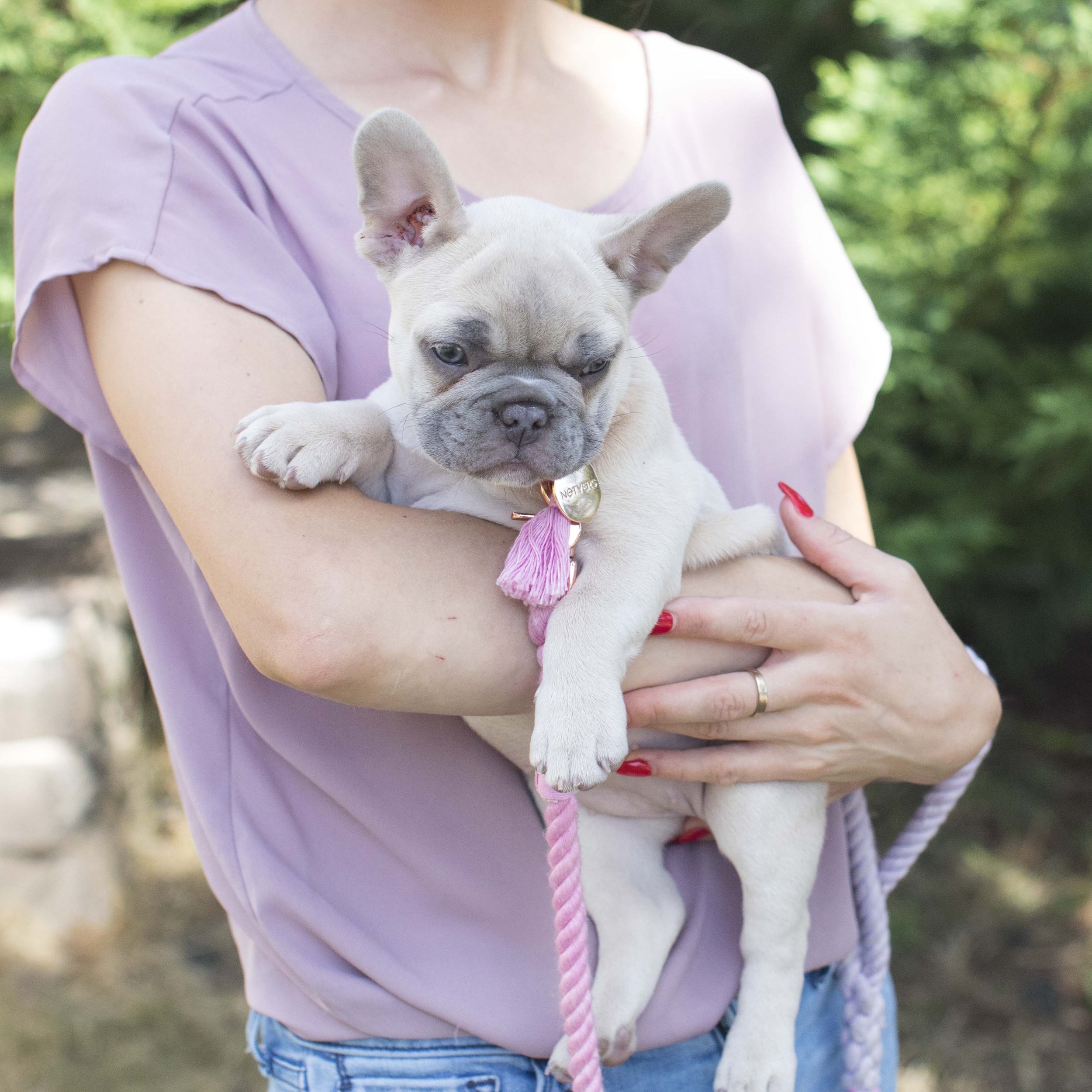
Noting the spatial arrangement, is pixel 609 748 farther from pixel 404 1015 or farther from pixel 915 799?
pixel 915 799

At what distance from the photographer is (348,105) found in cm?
194

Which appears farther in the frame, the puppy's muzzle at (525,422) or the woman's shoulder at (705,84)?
the woman's shoulder at (705,84)

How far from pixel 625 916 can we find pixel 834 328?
4.15 feet

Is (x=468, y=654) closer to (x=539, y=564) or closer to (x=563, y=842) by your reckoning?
(x=539, y=564)

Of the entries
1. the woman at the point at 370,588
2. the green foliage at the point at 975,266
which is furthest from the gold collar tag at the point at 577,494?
the green foliage at the point at 975,266

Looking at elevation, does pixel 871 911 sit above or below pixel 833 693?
below

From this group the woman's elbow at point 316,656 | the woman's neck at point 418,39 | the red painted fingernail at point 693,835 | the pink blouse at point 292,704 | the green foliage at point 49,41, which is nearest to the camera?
the woman's elbow at point 316,656

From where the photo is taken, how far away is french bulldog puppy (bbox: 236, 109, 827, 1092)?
1768 mm

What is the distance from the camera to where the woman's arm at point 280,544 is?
1532 mm

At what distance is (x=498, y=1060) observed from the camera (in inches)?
69.8

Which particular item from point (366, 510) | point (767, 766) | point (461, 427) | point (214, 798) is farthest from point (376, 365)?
point (767, 766)

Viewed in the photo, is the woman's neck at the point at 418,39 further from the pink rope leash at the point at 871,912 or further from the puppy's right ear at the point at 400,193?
the pink rope leash at the point at 871,912

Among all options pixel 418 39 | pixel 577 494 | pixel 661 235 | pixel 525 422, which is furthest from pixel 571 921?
pixel 418 39

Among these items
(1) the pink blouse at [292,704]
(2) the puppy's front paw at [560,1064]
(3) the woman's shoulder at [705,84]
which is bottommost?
(2) the puppy's front paw at [560,1064]
